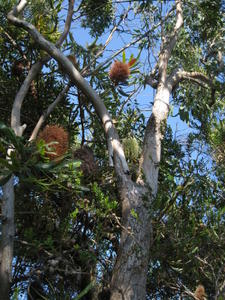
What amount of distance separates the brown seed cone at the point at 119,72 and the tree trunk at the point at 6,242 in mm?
2398

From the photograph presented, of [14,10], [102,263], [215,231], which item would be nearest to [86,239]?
[102,263]

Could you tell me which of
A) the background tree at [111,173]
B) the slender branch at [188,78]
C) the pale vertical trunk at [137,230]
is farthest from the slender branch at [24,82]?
the slender branch at [188,78]

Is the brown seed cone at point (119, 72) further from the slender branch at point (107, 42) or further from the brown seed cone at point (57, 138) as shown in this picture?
the brown seed cone at point (57, 138)

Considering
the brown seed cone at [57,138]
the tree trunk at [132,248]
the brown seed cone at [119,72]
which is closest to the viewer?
the tree trunk at [132,248]

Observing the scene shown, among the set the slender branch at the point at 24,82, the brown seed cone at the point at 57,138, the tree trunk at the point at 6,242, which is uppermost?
the slender branch at the point at 24,82

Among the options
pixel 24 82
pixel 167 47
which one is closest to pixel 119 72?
pixel 167 47

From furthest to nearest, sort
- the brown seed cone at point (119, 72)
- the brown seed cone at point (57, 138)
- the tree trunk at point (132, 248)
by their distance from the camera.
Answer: the brown seed cone at point (119, 72) < the brown seed cone at point (57, 138) < the tree trunk at point (132, 248)

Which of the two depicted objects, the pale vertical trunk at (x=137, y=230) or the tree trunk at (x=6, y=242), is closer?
the tree trunk at (x=6, y=242)

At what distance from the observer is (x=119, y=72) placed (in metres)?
6.23

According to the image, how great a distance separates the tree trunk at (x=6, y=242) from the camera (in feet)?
12.8

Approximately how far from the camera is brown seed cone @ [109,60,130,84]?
6178 mm

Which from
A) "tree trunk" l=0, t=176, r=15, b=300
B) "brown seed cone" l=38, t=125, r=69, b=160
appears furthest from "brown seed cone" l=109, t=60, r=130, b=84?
"tree trunk" l=0, t=176, r=15, b=300

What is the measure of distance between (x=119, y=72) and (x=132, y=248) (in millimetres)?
2517

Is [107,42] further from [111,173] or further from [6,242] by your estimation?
[6,242]
